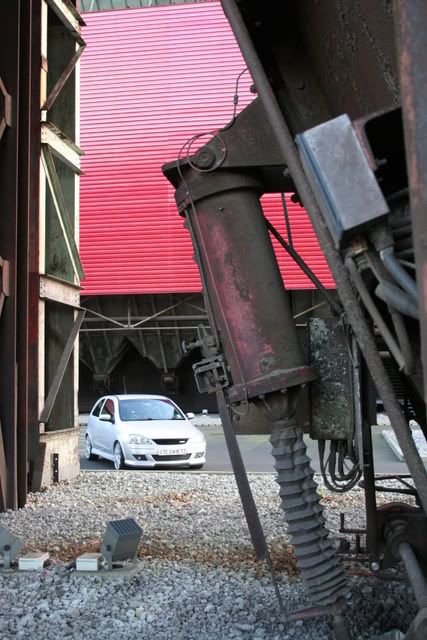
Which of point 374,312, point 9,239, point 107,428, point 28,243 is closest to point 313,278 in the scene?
point 374,312

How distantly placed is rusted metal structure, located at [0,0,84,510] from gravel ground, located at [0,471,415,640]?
1174 millimetres

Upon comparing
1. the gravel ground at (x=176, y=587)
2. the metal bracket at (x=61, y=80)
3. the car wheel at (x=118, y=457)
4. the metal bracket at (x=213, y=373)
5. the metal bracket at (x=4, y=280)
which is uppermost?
the metal bracket at (x=61, y=80)

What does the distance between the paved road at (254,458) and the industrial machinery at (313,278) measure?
26.1ft

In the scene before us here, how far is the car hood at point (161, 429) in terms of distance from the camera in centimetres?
1184

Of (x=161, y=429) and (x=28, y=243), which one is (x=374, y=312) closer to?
(x=28, y=243)

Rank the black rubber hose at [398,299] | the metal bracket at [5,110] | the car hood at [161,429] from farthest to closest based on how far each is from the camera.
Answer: the car hood at [161,429]
the metal bracket at [5,110]
the black rubber hose at [398,299]

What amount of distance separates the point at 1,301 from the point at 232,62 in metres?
14.4

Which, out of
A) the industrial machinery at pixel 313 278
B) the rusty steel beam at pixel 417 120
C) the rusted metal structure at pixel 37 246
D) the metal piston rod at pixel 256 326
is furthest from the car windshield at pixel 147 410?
the rusty steel beam at pixel 417 120

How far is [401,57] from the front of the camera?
1.78 meters

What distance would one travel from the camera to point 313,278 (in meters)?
3.73

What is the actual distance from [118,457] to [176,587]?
24.6 feet

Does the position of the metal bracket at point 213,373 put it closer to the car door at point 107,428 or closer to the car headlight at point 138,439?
the car headlight at point 138,439

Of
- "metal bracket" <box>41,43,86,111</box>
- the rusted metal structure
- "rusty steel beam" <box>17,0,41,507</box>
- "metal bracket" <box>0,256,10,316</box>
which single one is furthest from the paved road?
"metal bracket" <box>41,43,86,111</box>

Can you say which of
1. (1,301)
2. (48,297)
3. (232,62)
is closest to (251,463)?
(48,297)
